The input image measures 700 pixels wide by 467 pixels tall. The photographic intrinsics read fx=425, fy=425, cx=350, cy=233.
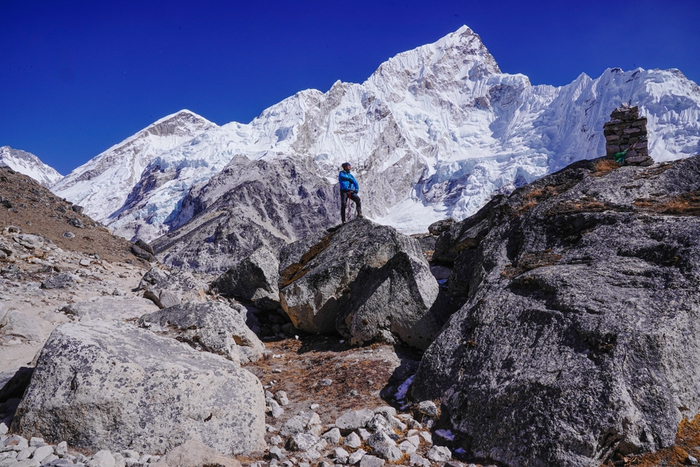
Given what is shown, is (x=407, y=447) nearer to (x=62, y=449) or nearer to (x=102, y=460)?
(x=102, y=460)

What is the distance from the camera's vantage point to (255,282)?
11.6 metres

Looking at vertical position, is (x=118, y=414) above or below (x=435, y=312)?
below

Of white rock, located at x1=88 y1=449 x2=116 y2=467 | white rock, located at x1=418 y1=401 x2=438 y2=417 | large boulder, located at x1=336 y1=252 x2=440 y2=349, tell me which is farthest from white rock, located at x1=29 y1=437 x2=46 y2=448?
large boulder, located at x1=336 y1=252 x2=440 y2=349

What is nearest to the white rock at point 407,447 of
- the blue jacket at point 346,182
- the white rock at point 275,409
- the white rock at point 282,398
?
the white rock at point 275,409

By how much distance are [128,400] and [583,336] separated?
187 inches

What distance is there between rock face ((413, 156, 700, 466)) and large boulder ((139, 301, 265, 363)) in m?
3.49

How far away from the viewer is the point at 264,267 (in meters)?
11.6

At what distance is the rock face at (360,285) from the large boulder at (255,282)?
463 millimetres

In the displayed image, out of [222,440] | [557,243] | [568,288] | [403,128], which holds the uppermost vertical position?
[403,128]

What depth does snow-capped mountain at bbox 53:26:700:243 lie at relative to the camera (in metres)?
117

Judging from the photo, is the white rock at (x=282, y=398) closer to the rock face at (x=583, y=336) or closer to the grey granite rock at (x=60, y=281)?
the rock face at (x=583, y=336)

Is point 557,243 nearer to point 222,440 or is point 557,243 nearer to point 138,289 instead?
point 222,440

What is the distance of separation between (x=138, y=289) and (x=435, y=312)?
708 cm

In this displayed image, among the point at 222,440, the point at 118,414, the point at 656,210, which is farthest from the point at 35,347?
the point at 656,210
